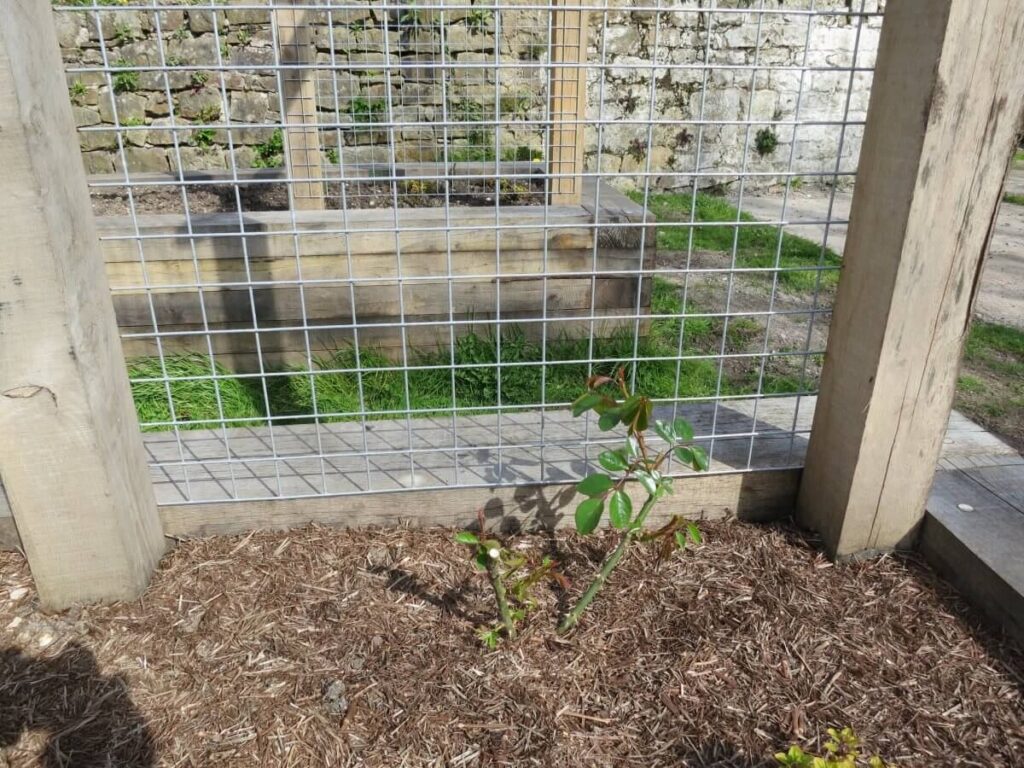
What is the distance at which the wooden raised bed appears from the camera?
3.36 metres

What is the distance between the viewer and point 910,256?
1.78 meters

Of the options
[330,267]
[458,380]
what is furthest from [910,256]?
[330,267]

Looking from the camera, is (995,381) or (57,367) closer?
(57,367)

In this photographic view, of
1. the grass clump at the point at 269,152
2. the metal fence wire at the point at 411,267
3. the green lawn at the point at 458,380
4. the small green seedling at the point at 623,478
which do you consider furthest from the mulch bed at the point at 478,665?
the grass clump at the point at 269,152

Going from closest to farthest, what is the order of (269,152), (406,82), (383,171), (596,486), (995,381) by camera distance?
(596,486), (995,381), (383,171), (406,82), (269,152)

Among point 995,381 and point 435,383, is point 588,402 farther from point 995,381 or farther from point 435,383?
point 995,381

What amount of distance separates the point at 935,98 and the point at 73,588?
237 centimetres

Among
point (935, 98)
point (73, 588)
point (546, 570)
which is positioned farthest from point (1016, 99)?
point (73, 588)

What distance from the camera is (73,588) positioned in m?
1.91

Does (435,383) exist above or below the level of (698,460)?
below

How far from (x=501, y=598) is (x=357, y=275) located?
80.3 inches

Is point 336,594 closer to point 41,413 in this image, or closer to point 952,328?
point 41,413

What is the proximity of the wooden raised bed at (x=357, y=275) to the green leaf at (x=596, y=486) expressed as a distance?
67.7 inches

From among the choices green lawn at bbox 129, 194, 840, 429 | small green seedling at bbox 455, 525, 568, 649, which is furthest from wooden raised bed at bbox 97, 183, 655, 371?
small green seedling at bbox 455, 525, 568, 649
